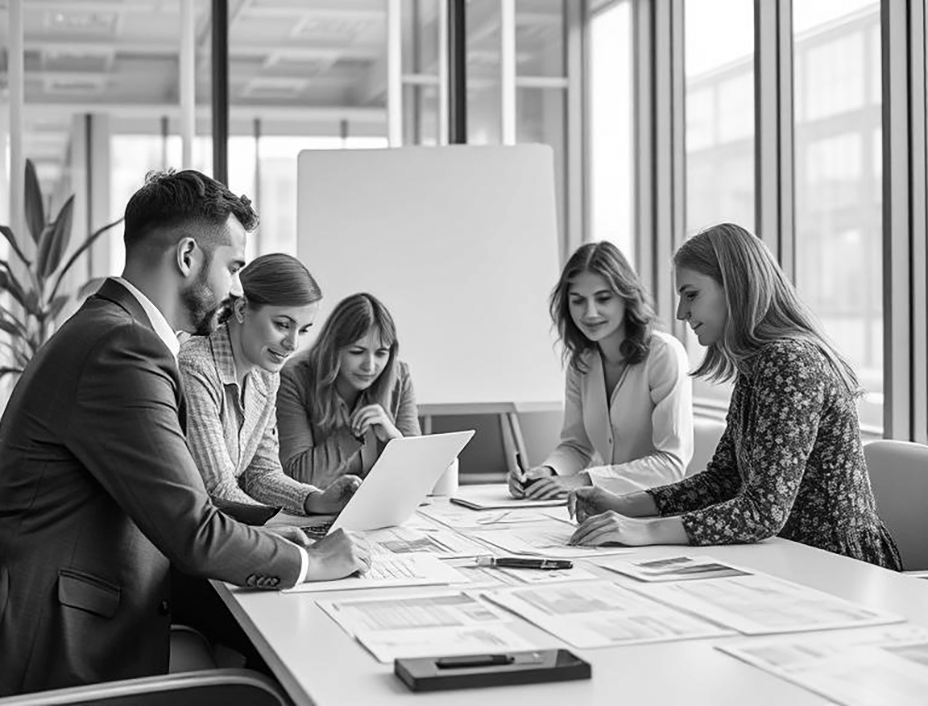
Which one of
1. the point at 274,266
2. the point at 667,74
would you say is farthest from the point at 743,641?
the point at 667,74

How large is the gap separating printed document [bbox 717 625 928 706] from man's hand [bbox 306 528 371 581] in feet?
2.36

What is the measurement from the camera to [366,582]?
80.7 inches

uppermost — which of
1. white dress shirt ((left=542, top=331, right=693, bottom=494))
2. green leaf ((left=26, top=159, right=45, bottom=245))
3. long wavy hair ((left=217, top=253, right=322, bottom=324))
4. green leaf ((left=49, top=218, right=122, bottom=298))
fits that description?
green leaf ((left=26, top=159, right=45, bottom=245))

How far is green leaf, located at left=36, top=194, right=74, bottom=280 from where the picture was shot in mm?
5203

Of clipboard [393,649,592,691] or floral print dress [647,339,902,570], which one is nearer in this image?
clipboard [393,649,592,691]

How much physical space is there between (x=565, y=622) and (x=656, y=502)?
1054 millimetres

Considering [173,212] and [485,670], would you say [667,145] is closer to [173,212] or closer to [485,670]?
[173,212]

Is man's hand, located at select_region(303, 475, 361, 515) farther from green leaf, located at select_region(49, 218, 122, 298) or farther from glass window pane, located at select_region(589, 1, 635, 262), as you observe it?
glass window pane, located at select_region(589, 1, 635, 262)

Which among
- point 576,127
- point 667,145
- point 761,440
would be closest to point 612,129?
point 576,127

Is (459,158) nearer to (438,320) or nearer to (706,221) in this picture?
(438,320)

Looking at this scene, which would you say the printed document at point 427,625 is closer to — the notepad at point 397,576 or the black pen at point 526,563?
the notepad at point 397,576

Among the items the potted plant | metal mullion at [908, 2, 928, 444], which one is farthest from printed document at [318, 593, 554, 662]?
the potted plant

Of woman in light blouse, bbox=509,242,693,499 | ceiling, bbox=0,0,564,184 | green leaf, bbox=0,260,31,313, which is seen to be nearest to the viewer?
woman in light blouse, bbox=509,242,693,499

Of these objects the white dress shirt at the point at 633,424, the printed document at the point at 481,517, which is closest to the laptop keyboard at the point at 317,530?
the printed document at the point at 481,517
